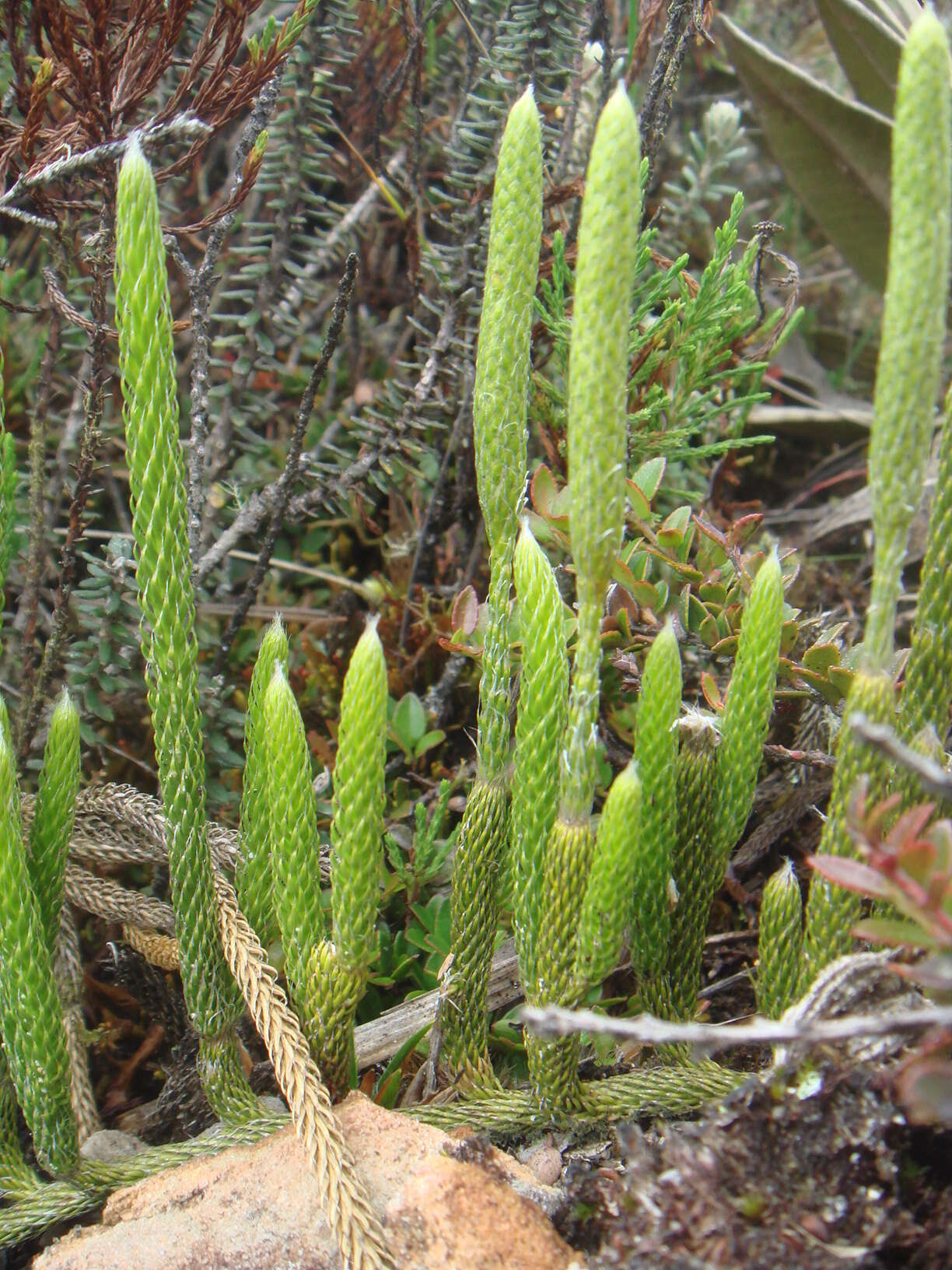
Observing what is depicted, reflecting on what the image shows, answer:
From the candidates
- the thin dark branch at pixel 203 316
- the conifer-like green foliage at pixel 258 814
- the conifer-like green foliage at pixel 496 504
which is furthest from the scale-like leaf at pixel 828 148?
the conifer-like green foliage at pixel 258 814

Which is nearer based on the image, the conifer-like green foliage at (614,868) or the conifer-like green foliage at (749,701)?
the conifer-like green foliage at (614,868)

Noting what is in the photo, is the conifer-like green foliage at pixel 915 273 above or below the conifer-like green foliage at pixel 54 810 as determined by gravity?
above

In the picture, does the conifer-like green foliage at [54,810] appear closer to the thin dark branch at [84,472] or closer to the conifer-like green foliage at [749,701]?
the thin dark branch at [84,472]

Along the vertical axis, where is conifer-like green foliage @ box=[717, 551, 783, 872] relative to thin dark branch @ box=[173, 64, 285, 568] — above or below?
below

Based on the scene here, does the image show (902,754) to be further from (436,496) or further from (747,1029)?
(436,496)

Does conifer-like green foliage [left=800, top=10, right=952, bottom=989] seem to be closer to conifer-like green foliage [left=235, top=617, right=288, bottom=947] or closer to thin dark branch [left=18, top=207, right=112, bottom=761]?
conifer-like green foliage [left=235, top=617, right=288, bottom=947]

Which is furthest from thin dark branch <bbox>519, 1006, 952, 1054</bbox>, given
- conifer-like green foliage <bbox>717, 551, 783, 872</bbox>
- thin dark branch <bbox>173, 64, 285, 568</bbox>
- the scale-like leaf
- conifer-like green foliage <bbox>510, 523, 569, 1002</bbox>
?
the scale-like leaf
